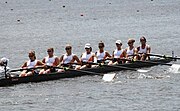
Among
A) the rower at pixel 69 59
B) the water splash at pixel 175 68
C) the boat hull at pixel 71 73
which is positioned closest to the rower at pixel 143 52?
the boat hull at pixel 71 73

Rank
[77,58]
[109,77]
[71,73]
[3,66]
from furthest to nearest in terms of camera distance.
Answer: [77,58] → [71,73] → [109,77] → [3,66]

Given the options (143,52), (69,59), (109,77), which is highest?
(143,52)

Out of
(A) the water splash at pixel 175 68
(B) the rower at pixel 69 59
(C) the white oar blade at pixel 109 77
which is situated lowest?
(C) the white oar blade at pixel 109 77

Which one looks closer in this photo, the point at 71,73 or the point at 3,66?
the point at 3,66

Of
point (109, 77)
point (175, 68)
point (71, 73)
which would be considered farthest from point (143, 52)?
point (71, 73)

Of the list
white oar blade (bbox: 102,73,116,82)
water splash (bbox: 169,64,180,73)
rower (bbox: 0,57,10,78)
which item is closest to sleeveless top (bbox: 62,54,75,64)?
white oar blade (bbox: 102,73,116,82)

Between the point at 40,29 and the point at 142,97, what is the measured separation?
39.0 m

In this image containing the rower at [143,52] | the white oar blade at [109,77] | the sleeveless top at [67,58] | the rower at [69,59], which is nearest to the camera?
the white oar blade at [109,77]

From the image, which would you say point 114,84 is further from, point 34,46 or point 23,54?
point 34,46

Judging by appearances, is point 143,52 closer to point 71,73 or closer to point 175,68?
point 175,68

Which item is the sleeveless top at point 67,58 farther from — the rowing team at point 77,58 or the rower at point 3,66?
the rower at point 3,66

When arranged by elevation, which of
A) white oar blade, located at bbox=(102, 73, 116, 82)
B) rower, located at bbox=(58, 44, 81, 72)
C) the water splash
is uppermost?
rower, located at bbox=(58, 44, 81, 72)

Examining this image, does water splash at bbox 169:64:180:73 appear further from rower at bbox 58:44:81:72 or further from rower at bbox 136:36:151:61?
rower at bbox 58:44:81:72

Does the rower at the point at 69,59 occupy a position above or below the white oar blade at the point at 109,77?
above
